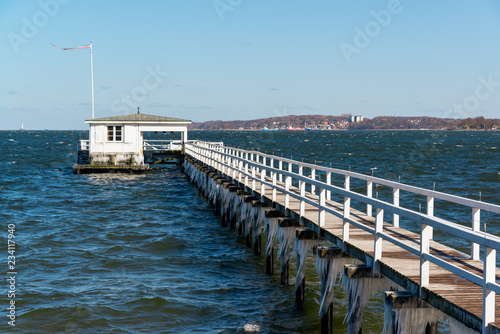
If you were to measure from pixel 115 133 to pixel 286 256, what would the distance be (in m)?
28.9

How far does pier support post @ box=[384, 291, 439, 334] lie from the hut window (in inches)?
1357

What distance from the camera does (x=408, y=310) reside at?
6.75m

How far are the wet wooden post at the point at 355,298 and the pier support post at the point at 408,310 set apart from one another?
112 cm

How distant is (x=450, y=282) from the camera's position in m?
6.82

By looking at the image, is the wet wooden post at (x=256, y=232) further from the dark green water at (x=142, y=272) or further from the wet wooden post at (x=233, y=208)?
the wet wooden post at (x=233, y=208)

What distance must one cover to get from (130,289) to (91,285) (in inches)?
43.1

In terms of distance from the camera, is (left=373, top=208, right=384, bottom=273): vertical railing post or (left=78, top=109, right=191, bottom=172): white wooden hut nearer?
(left=373, top=208, right=384, bottom=273): vertical railing post

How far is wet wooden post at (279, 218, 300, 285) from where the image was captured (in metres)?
12.5

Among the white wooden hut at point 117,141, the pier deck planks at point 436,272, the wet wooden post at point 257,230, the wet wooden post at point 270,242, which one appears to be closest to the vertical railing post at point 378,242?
the pier deck planks at point 436,272

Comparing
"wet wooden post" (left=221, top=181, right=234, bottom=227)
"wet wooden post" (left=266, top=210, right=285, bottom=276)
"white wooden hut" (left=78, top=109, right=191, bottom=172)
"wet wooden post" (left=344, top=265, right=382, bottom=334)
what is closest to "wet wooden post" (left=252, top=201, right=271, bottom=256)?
"wet wooden post" (left=266, top=210, right=285, bottom=276)

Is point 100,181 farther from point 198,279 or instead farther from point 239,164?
point 198,279

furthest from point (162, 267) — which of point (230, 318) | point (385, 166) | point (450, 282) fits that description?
point (385, 166)

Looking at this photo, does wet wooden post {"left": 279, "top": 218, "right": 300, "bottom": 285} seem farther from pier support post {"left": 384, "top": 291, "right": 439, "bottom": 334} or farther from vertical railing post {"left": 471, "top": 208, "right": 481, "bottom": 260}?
pier support post {"left": 384, "top": 291, "right": 439, "bottom": 334}

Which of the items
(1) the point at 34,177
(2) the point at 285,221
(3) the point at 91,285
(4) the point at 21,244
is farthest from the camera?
(1) the point at 34,177
